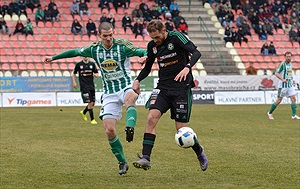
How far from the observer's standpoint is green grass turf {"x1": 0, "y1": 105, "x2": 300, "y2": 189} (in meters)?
8.52

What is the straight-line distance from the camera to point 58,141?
1394 cm

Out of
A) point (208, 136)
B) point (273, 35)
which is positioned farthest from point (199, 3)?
point (208, 136)

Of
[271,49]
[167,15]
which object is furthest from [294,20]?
[167,15]

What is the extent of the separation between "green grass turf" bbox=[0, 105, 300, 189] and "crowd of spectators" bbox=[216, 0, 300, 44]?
23.0m

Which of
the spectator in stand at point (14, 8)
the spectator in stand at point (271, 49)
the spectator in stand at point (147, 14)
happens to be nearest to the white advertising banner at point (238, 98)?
the spectator in stand at point (271, 49)

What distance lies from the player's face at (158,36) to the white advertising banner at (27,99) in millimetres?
21983

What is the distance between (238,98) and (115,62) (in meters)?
23.4

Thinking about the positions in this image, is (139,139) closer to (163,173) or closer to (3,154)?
(3,154)

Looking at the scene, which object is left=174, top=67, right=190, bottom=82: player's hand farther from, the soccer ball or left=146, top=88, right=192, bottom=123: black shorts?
the soccer ball

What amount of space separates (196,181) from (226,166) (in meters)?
1.59

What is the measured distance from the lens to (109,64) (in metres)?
9.37

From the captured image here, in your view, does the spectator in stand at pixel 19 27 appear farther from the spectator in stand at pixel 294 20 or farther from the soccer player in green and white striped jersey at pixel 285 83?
the spectator in stand at pixel 294 20

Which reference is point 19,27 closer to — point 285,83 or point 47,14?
point 47,14

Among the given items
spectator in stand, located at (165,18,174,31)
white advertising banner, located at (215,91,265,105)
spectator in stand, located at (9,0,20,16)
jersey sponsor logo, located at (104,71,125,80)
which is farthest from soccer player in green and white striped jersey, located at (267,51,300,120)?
spectator in stand, located at (9,0,20,16)
